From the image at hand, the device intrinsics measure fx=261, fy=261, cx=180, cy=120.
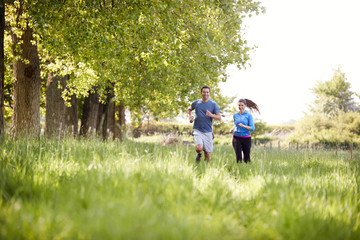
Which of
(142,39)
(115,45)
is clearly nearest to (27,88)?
(115,45)

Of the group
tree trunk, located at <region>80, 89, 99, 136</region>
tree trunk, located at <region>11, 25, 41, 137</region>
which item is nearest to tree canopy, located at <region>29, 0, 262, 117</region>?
tree trunk, located at <region>11, 25, 41, 137</region>

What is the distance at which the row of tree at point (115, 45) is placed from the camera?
22.5 feet

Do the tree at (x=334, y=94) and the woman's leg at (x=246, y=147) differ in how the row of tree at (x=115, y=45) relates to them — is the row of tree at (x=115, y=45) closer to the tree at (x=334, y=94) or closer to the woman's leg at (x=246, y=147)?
A: the woman's leg at (x=246, y=147)

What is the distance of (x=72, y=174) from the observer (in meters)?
3.62

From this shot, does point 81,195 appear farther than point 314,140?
No

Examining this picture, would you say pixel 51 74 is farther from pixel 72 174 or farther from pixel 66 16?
pixel 72 174

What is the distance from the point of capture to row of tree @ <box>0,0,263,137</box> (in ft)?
22.5

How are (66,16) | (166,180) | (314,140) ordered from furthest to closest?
1. (314,140)
2. (66,16)
3. (166,180)

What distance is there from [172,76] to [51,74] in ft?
16.9

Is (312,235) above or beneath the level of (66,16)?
beneath

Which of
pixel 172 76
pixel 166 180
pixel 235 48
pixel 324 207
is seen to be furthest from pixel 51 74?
pixel 324 207

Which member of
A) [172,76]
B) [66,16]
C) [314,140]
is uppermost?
[66,16]

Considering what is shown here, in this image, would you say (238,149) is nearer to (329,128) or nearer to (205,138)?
(205,138)

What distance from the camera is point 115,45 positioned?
7.86 metres
